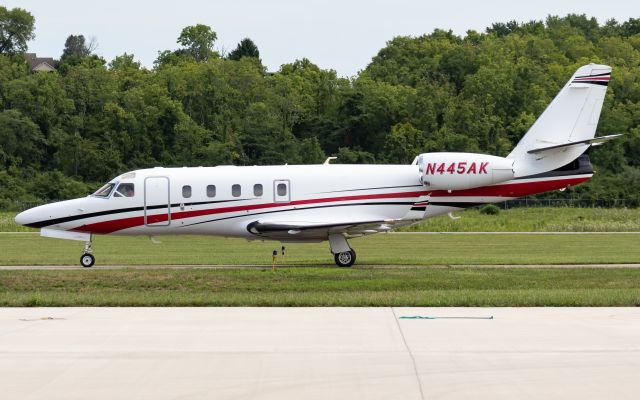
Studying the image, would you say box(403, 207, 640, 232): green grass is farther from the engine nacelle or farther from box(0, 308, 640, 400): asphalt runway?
box(0, 308, 640, 400): asphalt runway

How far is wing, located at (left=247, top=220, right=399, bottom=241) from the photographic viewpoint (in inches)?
1178

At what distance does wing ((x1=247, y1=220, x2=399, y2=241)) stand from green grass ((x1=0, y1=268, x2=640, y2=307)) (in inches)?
57.3

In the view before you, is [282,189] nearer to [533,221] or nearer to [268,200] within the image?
[268,200]

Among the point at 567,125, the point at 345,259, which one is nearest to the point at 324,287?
the point at 345,259

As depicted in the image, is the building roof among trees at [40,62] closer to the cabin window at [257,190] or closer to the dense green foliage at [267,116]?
the dense green foliage at [267,116]

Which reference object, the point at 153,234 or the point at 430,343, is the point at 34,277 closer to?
the point at 153,234

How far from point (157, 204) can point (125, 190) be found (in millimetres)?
1013

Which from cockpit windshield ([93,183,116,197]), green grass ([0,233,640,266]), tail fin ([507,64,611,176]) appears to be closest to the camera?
tail fin ([507,64,611,176])

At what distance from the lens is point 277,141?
89.4 meters

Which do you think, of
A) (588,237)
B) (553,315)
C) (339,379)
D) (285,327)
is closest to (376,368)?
(339,379)

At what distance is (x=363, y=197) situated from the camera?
3059 cm

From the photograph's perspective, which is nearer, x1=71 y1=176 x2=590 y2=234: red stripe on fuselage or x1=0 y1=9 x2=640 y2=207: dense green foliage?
x1=71 y1=176 x2=590 y2=234: red stripe on fuselage

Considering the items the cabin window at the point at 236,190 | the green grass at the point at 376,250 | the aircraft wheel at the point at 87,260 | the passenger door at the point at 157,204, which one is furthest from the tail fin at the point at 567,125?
the aircraft wheel at the point at 87,260

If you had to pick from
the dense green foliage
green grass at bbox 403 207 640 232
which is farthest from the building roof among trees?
green grass at bbox 403 207 640 232
